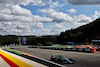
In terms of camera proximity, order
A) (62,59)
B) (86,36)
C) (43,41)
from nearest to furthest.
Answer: (62,59) → (86,36) → (43,41)

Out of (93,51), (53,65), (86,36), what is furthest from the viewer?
(86,36)

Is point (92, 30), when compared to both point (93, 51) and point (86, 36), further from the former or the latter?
point (93, 51)

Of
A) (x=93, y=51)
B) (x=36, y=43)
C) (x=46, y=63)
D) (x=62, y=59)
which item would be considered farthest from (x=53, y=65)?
(x=36, y=43)

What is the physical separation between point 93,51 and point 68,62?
59.1ft

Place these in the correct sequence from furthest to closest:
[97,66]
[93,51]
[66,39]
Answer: [66,39] → [93,51] → [97,66]

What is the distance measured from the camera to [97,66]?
43.7 ft

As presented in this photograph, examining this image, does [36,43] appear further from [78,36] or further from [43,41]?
[78,36]

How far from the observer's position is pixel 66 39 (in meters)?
130

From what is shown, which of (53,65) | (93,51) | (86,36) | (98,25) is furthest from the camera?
(86,36)

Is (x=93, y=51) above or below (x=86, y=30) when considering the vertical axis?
below

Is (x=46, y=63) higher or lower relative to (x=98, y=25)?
lower

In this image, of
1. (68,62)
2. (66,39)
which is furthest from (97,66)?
(66,39)

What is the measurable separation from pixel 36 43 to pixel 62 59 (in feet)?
344

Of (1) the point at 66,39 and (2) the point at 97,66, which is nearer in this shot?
(2) the point at 97,66
